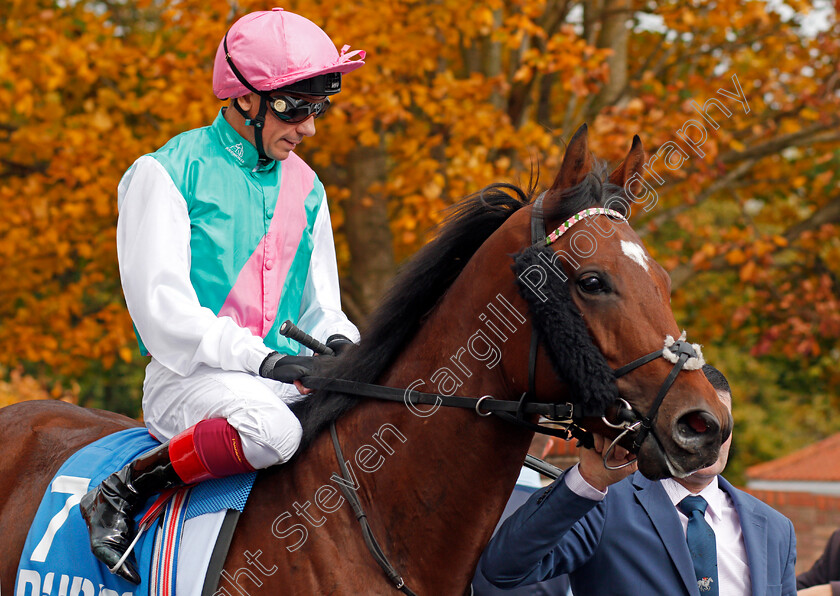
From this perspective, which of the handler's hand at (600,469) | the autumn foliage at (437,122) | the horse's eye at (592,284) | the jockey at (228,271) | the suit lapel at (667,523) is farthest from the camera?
the autumn foliage at (437,122)

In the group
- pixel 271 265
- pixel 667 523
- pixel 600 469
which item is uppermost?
pixel 271 265

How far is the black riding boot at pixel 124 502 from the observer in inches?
97.0

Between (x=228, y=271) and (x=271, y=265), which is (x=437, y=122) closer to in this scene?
(x=271, y=265)

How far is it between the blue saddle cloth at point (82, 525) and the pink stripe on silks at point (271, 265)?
526 millimetres

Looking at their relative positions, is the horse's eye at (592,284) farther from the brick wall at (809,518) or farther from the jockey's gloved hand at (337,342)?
the brick wall at (809,518)

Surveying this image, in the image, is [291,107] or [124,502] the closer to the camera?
[124,502]

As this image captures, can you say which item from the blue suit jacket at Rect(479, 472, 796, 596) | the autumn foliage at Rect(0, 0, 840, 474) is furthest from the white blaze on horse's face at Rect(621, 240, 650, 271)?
the autumn foliage at Rect(0, 0, 840, 474)

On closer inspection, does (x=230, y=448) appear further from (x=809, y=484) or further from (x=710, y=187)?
(x=809, y=484)

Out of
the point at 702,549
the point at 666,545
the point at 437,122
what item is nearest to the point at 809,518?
the point at 437,122

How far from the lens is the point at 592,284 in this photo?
2.21 meters

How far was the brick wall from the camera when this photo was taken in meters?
7.82

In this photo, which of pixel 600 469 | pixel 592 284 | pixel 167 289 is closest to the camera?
pixel 592 284

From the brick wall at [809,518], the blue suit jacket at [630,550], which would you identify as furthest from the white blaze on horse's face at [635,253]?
the brick wall at [809,518]

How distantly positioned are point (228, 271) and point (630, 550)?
1523 millimetres
